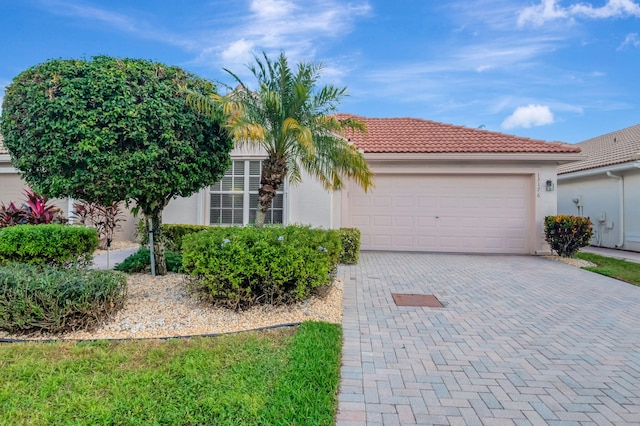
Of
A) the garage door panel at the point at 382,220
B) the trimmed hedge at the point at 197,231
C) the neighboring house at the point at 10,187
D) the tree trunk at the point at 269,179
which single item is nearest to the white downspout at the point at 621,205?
the garage door panel at the point at 382,220

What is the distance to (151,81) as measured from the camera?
5309 mm

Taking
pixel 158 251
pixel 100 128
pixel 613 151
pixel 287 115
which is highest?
pixel 613 151

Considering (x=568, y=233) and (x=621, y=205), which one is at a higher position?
(x=621, y=205)

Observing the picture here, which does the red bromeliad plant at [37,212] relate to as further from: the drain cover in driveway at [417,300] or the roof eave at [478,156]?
the drain cover in driveway at [417,300]

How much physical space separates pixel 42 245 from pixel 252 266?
4.04 m

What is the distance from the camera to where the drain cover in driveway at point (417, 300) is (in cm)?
558

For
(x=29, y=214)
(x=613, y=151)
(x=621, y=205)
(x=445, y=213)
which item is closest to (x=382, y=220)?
(x=445, y=213)

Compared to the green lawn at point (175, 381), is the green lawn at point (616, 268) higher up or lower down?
higher up

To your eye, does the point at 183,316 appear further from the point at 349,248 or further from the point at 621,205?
the point at 621,205

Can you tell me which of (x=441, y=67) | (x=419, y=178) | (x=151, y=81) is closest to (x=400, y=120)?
(x=441, y=67)

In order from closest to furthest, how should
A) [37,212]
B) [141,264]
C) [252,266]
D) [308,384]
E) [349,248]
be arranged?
[308,384]
[252,266]
[141,264]
[349,248]
[37,212]

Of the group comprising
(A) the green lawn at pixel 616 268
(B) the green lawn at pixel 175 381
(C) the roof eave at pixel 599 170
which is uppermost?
(C) the roof eave at pixel 599 170

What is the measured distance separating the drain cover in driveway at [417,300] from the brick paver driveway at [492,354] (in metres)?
0.16

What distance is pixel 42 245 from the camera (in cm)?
586
